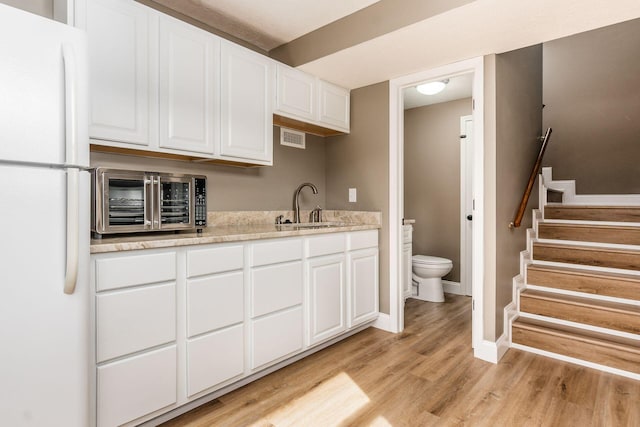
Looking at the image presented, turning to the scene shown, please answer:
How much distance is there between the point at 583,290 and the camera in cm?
282

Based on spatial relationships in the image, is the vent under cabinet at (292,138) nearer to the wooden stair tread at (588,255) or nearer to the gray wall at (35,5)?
the gray wall at (35,5)

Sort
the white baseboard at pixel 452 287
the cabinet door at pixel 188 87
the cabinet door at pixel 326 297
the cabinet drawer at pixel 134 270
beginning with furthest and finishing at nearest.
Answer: the white baseboard at pixel 452 287 → the cabinet door at pixel 326 297 → the cabinet door at pixel 188 87 → the cabinet drawer at pixel 134 270

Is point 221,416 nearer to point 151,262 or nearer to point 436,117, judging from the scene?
point 151,262

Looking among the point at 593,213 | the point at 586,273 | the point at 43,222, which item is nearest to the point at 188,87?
the point at 43,222

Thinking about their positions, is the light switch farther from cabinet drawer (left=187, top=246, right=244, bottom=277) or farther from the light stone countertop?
cabinet drawer (left=187, top=246, right=244, bottom=277)

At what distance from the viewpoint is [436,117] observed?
442 cm

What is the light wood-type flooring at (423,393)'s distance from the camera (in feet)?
6.04

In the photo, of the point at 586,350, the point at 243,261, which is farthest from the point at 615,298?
the point at 243,261

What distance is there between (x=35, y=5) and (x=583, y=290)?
4.14 m

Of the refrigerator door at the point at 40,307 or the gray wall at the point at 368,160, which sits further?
the gray wall at the point at 368,160

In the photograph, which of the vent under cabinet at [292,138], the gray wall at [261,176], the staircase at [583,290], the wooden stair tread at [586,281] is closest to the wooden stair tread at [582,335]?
the staircase at [583,290]

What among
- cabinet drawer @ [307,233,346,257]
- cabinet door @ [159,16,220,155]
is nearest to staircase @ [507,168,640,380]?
cabinet drawer @ [307,233,346,257]

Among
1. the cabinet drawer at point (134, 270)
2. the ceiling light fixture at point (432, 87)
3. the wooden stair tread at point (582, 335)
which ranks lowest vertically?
the wooden stair tread at point (582, 335)

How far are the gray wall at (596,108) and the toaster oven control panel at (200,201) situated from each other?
4.30 m
